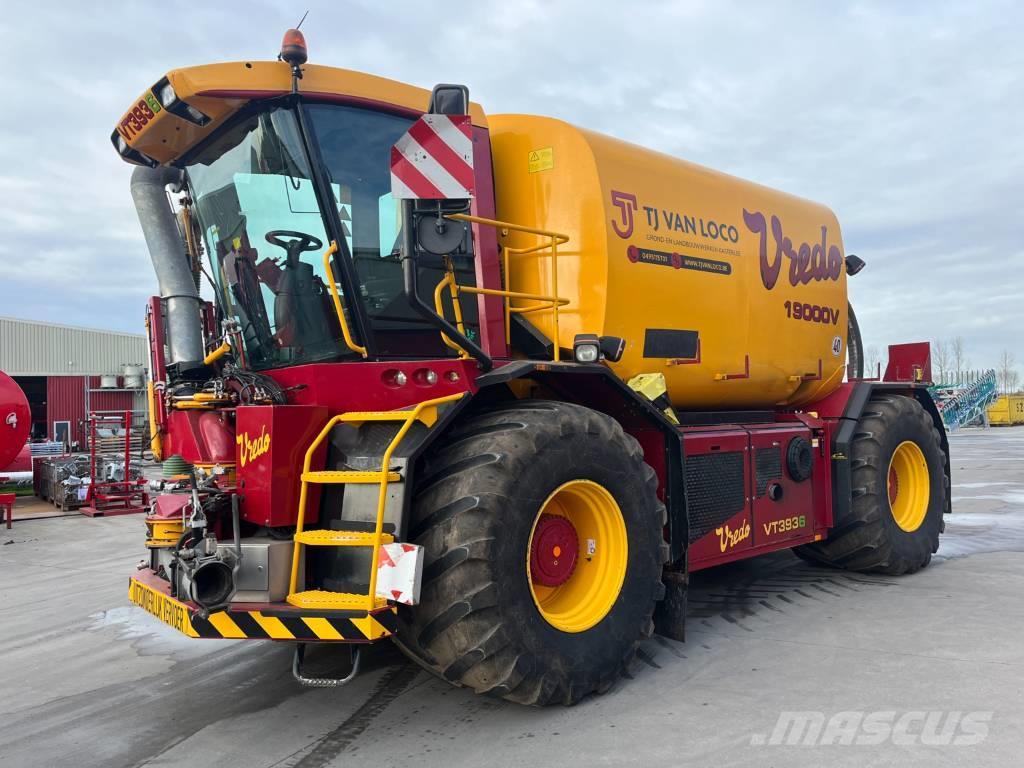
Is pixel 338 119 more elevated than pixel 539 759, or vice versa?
pixel 338 119

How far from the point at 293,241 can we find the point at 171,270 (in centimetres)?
163

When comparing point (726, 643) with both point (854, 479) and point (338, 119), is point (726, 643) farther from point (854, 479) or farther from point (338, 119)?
point (338, 119)

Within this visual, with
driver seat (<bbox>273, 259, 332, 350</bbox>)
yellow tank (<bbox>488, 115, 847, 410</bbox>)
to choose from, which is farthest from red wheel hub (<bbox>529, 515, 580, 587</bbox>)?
driver seat (<bbox>273, 259, 332, 350</bbox>)

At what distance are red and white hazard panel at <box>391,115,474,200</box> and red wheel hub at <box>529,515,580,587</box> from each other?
1712 millimetres

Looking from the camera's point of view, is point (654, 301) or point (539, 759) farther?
point (654, 301)

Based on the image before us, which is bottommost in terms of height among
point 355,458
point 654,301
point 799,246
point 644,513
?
point 644,513

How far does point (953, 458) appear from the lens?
2122 cm

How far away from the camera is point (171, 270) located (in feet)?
18.2

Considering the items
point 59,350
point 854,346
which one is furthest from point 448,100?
point 59,350

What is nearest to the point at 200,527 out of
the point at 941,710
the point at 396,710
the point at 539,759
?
the point at 396,710

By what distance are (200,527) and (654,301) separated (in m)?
3.09

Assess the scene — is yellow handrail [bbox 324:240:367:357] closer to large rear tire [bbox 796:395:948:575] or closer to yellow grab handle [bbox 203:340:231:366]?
yellow grab handle [bbox 203:340:231:366]

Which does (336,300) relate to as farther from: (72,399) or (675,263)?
(72,399)

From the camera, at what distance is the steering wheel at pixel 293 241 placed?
432cm
